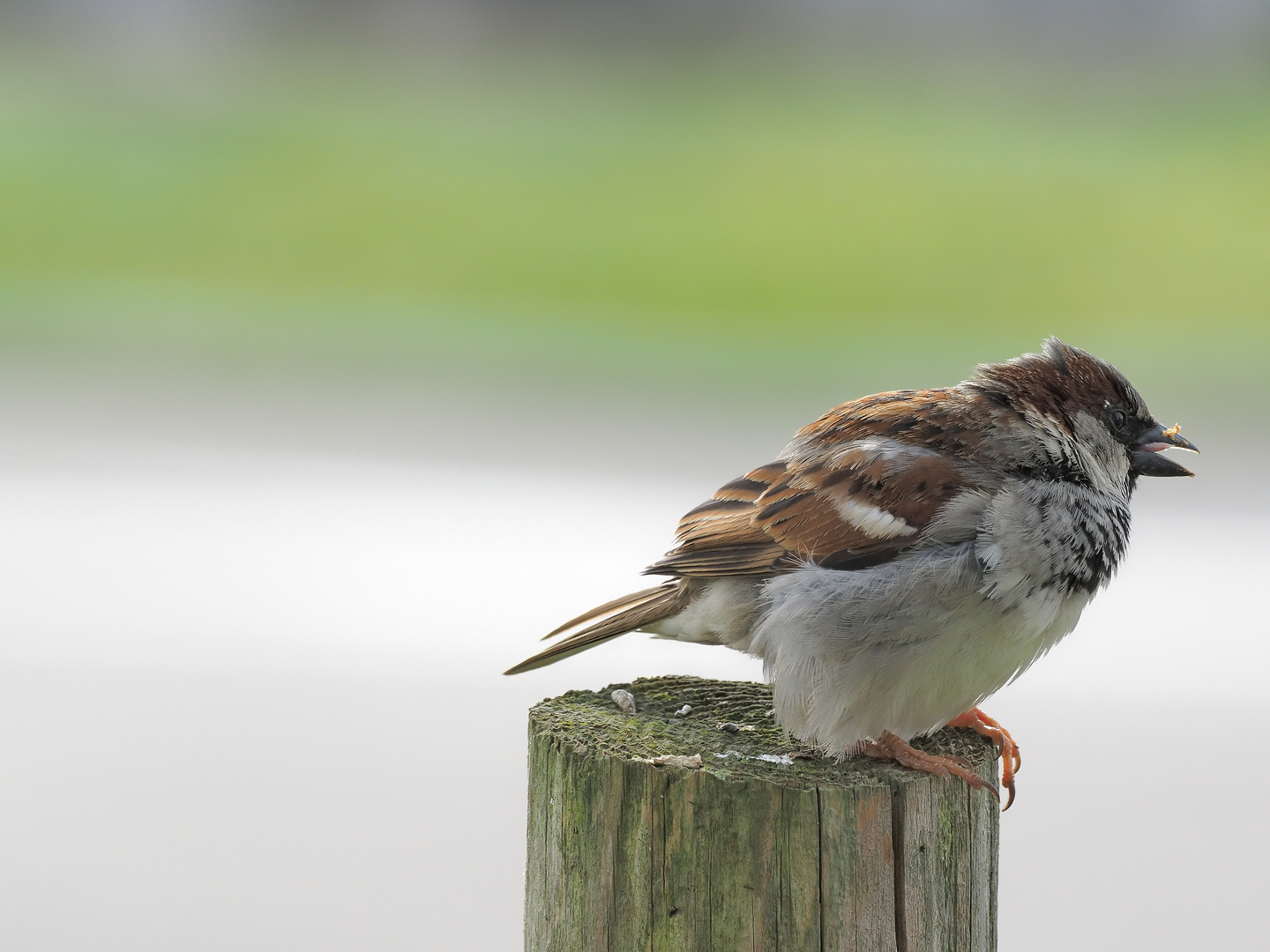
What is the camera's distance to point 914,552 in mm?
2715

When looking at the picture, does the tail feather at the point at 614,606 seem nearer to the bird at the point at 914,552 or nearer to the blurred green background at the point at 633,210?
the bird at the point at 914,552

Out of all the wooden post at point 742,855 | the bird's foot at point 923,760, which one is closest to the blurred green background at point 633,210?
the bird's foot at point 923,760

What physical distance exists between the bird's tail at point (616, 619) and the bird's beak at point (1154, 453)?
3.34 ft

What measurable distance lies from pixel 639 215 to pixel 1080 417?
12053mm

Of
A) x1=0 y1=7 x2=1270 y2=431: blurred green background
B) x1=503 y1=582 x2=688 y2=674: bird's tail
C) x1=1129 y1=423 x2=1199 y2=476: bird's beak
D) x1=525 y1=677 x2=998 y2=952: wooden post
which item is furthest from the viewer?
x1=0 y1=7 x2=1270 y2=431: blurred green background

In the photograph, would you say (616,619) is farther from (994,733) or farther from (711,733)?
(994,733)

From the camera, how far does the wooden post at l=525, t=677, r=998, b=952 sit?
200 centimetres

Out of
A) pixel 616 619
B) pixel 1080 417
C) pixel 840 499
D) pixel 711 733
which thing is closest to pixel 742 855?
pixel 711 733

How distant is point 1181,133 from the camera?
14.6 m

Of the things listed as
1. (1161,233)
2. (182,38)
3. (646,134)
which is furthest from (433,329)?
(1161,233)

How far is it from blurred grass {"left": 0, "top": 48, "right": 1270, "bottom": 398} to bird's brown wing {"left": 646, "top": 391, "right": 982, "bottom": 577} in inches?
375

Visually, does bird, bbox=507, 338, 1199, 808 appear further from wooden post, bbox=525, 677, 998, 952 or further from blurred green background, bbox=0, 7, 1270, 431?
blurred green background, bbox=0, 7, 1270, 431

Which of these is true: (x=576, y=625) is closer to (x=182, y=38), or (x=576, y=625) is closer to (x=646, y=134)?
(x=646, y=134)

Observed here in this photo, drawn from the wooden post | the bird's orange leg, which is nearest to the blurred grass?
the bird's orange leg
